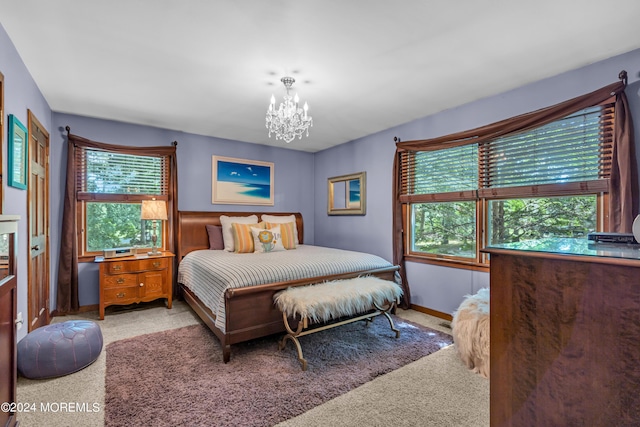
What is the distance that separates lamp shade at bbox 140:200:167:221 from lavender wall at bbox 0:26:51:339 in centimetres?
125

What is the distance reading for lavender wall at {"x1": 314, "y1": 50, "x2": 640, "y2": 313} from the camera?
2402 mm

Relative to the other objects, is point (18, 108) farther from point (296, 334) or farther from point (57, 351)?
point (296, 334)

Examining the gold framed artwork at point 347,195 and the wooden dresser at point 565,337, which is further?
the gold framed artwork at point 347,195

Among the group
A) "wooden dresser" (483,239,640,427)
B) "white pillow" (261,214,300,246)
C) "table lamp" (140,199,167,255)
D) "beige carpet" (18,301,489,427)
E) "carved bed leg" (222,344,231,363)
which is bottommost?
"beige carpet" (18,301,489,427)

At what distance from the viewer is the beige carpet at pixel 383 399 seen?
5.74 feet

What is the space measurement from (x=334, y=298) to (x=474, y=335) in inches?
42.4

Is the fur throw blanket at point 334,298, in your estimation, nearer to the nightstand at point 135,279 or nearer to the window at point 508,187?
the window at point 508,187

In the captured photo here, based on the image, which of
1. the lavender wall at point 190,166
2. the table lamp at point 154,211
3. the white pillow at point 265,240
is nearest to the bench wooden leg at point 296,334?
the white pillow at point 265,240

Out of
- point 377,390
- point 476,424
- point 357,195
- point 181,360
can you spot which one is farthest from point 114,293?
point 476,424

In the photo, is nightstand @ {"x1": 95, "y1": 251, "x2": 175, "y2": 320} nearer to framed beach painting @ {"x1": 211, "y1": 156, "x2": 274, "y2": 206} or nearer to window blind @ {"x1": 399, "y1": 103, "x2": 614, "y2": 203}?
framed beach painting @ {"x1": 211, "y1": 156, "x2": 274, "y2": 206}

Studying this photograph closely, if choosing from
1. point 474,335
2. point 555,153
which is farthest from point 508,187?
point 474,335

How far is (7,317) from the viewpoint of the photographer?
4.30 ft

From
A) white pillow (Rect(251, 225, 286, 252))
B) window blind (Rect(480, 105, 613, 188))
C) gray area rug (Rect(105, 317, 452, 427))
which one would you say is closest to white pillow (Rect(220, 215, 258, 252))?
white pillow (Rect(251, 225, 286, 252))

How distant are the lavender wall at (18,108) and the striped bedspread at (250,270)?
137 centimetres
